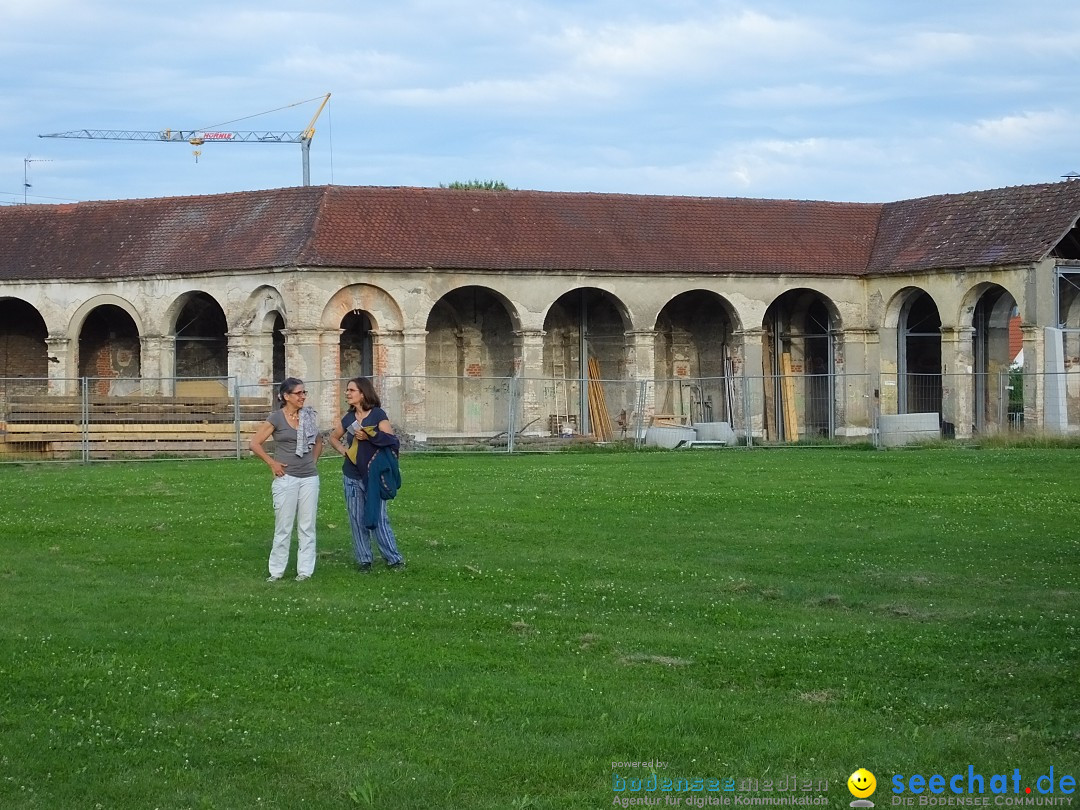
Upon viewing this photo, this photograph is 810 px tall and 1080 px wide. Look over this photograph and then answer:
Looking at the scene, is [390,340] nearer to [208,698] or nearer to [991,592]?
[991,592]

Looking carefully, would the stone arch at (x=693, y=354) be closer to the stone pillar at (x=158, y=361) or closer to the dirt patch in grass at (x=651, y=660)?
the stone pillar at (x=158, y=361)

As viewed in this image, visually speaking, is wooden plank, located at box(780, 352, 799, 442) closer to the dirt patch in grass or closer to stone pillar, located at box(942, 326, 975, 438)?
stone pillar, located at box(942, 326, 975, 438)

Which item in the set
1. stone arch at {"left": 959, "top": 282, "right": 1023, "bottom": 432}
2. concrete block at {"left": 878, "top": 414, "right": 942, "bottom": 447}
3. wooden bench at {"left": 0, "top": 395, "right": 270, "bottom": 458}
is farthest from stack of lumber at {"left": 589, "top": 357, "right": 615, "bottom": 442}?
wooden bench at {"left": 0, "top": 395, "right": 270, "bottom": 458}

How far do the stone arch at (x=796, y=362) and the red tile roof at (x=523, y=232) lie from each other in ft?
6.88

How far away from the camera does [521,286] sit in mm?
37281

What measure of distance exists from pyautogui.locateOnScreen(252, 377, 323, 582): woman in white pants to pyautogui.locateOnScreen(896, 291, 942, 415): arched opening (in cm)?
2644

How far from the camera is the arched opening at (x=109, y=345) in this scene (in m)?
40.7

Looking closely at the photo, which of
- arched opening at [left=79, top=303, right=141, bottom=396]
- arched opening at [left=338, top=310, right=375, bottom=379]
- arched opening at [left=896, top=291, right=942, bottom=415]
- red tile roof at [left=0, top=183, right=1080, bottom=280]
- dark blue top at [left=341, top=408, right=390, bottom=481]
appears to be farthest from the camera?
arched opening at [left=79, top=303, right=141, bottom=396]

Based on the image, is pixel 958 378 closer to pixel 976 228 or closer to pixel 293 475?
pixel 976 228

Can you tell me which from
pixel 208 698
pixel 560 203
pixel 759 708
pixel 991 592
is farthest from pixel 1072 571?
pixel 560 203

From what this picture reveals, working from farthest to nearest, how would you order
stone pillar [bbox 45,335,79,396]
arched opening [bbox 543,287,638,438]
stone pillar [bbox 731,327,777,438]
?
1. arched opening [bbox 543,287,638,438]
2. stone pillar [bbox 731,327,777,438]
3. stone pillar [bbox 45,335,79,396]

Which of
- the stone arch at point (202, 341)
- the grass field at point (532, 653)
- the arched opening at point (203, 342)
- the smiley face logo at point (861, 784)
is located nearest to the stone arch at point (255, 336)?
the stone arch at point (202, 341)

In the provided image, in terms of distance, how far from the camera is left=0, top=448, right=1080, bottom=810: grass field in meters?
7.85

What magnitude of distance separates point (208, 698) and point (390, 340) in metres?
27.4
